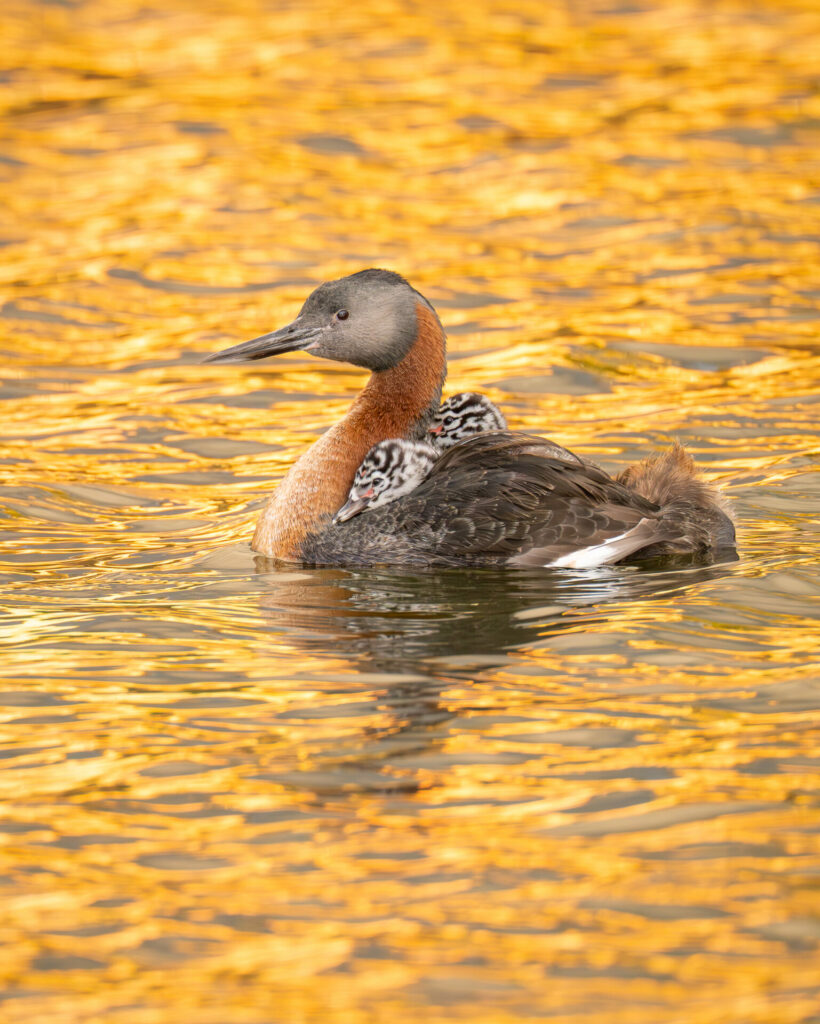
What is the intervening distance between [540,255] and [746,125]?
4.00 m

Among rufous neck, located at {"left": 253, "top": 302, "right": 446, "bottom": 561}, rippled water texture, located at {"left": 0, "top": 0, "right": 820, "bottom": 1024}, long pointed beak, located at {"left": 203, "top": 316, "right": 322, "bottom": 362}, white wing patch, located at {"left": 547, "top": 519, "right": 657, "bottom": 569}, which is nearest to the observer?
rippled water texture, located at {"left": 0, "top": 0, "right": 820, "bottom": 1024}

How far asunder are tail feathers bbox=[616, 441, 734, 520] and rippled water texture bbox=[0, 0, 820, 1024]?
0.35m

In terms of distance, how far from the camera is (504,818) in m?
5.21

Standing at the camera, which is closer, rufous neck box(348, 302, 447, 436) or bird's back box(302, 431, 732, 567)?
bird's back box(302, 431, 732, 567)

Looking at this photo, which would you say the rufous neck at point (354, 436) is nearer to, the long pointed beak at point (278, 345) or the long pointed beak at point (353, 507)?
the long pointed beak at point (353, 507)

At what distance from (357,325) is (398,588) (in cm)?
150

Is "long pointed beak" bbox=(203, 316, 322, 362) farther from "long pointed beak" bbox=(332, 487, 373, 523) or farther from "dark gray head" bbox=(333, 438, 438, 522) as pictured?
"long pointed beak" bbox=(332, 487, 373, 523)

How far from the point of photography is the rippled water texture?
4.57 m

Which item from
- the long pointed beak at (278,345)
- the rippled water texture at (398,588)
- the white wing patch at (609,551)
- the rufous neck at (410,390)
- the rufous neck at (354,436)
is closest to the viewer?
the rippled water texture at (398,588)

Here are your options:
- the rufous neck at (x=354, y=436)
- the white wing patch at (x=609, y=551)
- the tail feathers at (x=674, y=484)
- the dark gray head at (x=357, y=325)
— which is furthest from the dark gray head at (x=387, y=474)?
the tail feathers at (x=674, y=484)

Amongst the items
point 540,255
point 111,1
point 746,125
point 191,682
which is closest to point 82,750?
point 191,682

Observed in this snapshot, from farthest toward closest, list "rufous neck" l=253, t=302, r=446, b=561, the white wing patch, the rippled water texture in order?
"rufous neck" l=253, t=302, r=446, b=561 → the white wing patch → the rippled water texture

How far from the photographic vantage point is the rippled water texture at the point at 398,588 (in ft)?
15.0

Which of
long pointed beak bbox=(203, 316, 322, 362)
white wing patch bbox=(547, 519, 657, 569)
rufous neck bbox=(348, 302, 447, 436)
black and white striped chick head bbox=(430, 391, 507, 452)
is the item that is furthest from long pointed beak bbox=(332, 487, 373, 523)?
white wing patch bbox=(547, 519, 657, 569)
